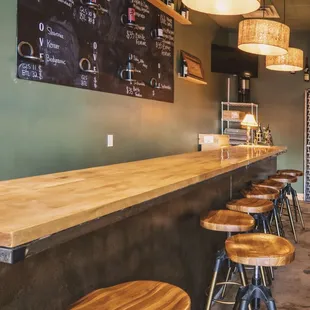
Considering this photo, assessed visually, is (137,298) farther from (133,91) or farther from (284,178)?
(284,178)

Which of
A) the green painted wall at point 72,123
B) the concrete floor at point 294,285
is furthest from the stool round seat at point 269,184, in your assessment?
the green painted wall at point 72,123

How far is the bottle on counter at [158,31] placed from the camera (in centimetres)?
423

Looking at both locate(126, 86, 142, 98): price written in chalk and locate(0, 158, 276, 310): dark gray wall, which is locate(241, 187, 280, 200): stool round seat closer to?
locate(0, 158, 276, 310): dark gray wall

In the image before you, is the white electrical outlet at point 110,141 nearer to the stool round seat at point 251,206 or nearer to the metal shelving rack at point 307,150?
the stool round seat at point 251,206

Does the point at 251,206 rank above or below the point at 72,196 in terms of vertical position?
below

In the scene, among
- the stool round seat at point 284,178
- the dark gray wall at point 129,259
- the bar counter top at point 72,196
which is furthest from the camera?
the stool round seat at point 284,178

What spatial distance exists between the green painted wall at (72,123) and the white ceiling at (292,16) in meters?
1.30

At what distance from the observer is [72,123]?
9.87 ft

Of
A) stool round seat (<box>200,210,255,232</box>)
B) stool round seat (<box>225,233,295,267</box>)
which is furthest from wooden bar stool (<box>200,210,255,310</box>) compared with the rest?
stool round seat (<box>225,233,295,267</box>)

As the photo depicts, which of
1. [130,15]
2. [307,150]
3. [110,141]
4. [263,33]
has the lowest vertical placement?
[307,150]

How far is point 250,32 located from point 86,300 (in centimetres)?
269

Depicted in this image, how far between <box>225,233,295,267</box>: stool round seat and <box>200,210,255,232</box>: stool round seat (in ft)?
0.37

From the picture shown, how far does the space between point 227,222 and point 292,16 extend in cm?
474

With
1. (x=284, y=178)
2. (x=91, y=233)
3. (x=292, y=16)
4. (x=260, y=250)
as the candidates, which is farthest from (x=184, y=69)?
(x=91, y=233)
